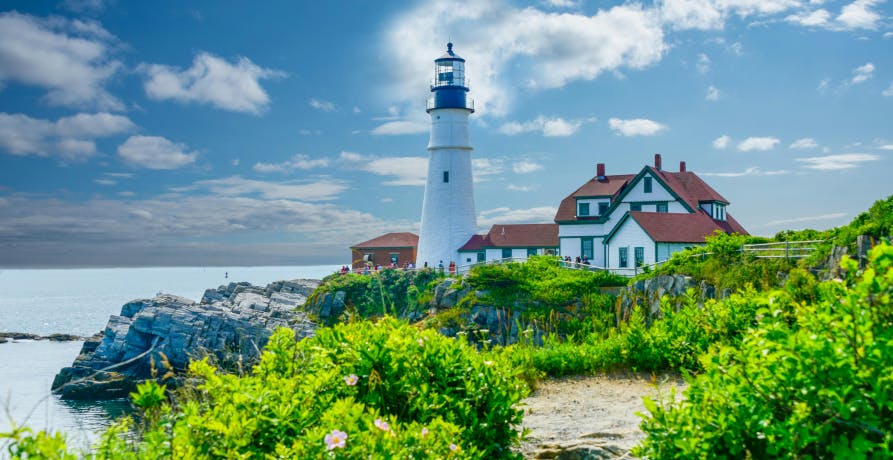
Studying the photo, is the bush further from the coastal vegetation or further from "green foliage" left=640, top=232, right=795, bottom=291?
"green foliage" left=640, top=232, right=795, bottom=291

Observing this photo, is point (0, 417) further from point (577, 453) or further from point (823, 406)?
point (823, 406)

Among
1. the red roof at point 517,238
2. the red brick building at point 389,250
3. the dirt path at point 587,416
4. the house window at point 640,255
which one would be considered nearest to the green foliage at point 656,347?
the dirt path at point 587,416

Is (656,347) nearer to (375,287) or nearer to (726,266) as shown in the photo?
(726,266)

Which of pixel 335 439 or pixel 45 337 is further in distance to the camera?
pixel 45 337

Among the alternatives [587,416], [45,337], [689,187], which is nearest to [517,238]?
[689,187]

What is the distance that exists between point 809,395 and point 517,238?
1726 inches

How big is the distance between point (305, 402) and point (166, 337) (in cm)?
3564

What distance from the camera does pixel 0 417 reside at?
80.7 feet

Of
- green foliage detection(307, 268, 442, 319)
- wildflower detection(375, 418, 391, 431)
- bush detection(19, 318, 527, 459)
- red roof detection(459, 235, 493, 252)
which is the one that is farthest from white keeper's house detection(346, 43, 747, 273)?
wildflower detection(375, 418, 391, 431)

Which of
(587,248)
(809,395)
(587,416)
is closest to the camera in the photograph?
(809,395)

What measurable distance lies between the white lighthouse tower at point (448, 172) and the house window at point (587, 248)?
9.82 meters

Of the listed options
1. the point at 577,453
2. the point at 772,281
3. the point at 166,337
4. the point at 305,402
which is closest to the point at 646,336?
the point at 577,453

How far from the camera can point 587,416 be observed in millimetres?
7785

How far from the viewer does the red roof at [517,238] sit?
4631 cm
